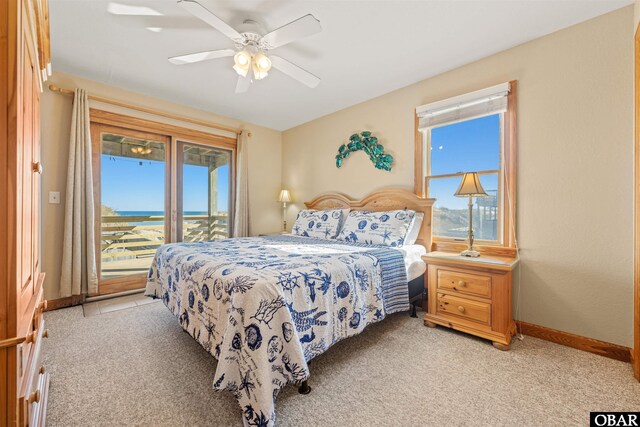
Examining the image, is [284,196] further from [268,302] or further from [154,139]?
[268,302]

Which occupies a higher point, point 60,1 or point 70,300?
point 60,1

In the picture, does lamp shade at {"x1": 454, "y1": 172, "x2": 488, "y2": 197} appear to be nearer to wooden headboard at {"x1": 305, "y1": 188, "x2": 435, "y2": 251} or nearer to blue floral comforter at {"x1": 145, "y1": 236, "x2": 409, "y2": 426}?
wooden headboard at {"x1": 305, "y1": 188, "x2": 435, "y2": 251}

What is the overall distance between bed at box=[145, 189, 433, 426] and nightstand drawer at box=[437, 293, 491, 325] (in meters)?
0.32

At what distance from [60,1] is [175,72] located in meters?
1.01

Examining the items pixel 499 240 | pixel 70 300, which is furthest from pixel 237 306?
pixel 70 300

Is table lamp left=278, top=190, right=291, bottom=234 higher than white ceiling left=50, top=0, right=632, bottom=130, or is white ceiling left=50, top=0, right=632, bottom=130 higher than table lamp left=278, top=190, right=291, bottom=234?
white ceiling left=50, top=0, right=632, bottom=130

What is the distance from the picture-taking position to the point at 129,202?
3453 millimetres

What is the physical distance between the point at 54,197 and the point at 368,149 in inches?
142

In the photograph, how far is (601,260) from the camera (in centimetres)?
199

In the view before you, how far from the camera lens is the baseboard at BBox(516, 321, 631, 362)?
1.90 meters

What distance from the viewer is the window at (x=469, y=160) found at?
2.45 meters

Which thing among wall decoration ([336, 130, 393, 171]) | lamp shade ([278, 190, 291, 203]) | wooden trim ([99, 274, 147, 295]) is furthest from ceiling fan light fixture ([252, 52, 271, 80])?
wooden trim ([99, 274, 147, 295])

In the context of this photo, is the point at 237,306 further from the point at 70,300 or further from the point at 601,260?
the point at 70,300

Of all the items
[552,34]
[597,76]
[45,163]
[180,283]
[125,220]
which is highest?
[552,34]
